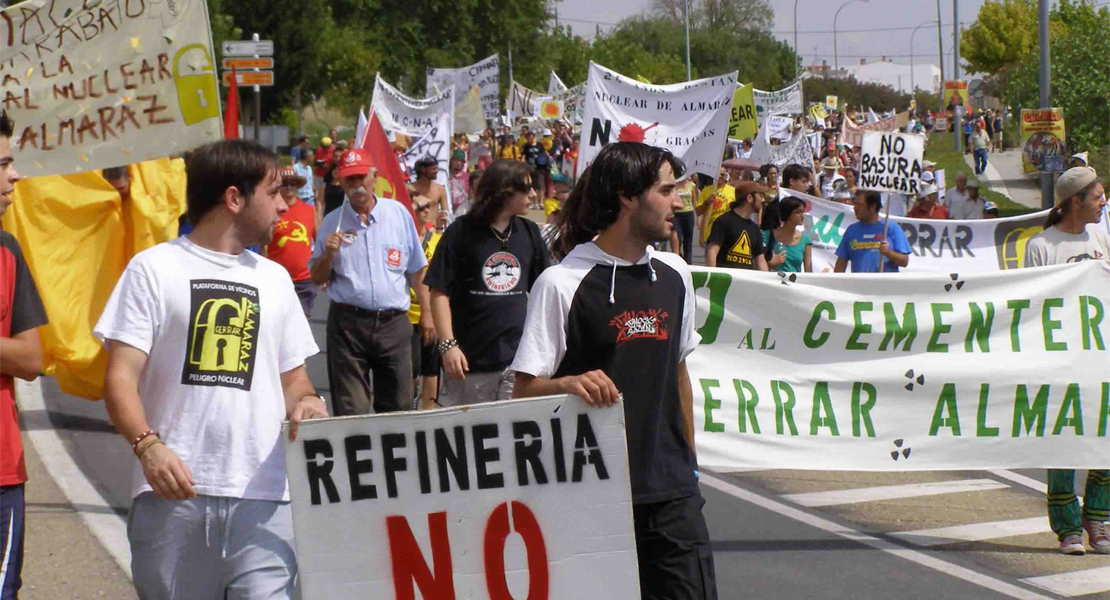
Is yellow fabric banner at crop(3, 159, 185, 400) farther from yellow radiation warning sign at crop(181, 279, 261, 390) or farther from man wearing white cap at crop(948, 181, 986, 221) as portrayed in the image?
man wearing white cap at crop(948, 181, 986, 221)

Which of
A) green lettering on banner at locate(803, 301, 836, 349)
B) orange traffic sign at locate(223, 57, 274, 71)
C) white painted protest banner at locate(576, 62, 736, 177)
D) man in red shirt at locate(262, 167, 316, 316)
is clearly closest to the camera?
green lettering on banner at locate(803, 301, 836, 349)

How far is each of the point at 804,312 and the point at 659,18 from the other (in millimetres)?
121444

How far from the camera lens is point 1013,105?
38.7 meters

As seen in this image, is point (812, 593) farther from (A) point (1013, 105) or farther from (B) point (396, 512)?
(A) point (1013, 105)

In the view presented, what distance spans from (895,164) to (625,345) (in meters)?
9.33

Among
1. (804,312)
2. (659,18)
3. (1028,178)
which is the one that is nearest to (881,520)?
(804,312)

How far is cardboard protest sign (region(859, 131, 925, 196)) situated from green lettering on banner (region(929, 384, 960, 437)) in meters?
5.72

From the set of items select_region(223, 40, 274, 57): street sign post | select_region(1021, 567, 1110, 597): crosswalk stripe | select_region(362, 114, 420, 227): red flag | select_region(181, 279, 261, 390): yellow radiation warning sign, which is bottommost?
select_region(1021, 567, 1110, 597): crosswalk stripe

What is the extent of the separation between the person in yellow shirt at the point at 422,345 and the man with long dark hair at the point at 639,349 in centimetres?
242

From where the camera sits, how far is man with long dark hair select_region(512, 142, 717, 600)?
13.5ft

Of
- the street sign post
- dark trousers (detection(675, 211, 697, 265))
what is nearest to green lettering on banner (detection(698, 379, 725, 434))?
dark trousers (detection(675, 211, 697, 265))

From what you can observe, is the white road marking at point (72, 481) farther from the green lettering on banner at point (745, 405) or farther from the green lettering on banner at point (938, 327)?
the green lettering on banner at point (938, 327)

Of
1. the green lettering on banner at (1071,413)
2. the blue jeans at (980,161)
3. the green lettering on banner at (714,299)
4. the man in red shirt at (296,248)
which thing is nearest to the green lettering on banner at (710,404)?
the green lettering on banner at (714,299)

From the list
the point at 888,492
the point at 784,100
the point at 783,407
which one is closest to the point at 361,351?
the point at 783,407
